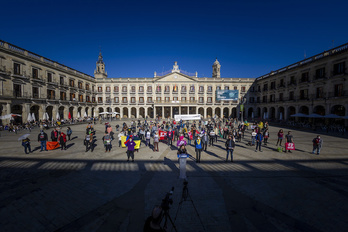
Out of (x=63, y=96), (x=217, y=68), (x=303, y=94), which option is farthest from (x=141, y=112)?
(x=303, y=94)

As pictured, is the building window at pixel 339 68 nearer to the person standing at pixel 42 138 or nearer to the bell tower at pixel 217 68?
the bell tower at pixel 217 68

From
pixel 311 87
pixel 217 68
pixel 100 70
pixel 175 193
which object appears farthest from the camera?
pixel 217 68

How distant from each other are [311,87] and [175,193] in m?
35.9

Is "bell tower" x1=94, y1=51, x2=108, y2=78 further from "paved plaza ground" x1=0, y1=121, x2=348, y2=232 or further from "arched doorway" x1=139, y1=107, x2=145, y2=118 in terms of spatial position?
"paved plaza ground" x1=0, y1=121, x2=348, y2=232

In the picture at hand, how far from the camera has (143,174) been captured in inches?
290

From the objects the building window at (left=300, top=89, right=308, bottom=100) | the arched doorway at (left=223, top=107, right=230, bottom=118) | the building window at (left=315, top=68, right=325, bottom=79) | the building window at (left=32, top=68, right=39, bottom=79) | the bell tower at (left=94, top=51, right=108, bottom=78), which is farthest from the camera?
the bell tower at (left=94, top=51, right=108, bottom=78)

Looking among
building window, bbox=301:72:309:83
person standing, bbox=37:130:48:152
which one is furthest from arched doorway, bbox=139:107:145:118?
building window, bbox=301:72:309:83

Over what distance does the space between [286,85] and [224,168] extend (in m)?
36.4

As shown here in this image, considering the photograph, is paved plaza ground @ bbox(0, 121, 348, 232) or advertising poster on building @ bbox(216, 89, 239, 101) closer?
paved plaza ground @ bbox(0, 121, 348, 232)

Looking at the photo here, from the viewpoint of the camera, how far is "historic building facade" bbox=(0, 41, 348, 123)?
80.0ft

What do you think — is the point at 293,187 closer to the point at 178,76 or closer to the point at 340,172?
the point at 340,172

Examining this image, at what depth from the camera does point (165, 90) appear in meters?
48.7

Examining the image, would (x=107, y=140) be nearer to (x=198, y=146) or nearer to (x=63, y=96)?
(x=198, y=146)

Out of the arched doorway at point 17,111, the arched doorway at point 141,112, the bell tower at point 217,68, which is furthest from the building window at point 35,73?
the bell tower at point 217,68
